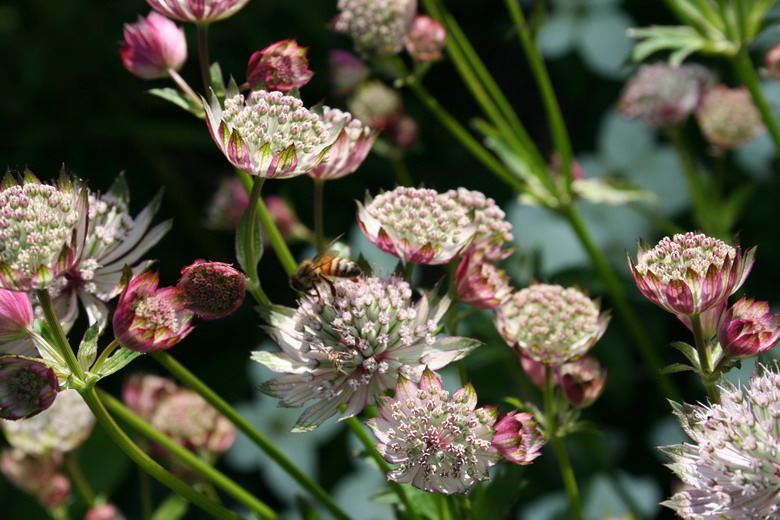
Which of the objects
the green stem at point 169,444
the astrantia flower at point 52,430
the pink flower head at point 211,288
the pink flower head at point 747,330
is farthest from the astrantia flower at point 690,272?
the astrantia flower at point 52,430

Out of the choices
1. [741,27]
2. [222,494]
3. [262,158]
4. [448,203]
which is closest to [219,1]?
[262,158]

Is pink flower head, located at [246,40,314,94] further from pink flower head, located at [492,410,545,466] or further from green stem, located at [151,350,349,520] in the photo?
pink flower head, located at [492,410,545,466]

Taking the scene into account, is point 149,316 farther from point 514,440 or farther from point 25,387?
point 514,440

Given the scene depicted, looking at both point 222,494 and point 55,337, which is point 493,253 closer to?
point 55,337

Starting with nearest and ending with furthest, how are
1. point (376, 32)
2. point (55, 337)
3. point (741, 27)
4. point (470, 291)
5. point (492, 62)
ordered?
1. point (55, 337)
2. point (470, 291)
3. point (376, 32)
4. point (741, 27)
5. point (492, 62)

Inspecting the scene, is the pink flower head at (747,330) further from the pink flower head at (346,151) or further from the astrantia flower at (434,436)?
the pink flower head at (346,151)

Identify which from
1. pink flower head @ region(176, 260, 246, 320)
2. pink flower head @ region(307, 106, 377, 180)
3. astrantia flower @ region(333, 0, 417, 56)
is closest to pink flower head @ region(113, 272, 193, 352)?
pink flower head @ region(176, 260, 246, 320)

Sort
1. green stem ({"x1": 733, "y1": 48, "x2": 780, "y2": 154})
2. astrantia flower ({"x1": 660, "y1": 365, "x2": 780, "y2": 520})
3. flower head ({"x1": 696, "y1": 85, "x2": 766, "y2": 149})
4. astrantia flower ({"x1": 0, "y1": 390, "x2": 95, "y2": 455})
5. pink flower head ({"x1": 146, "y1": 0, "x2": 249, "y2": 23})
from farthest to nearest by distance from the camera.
A: flower head ({"x1": 696, "y1": 85, "x2": 766, "y2": 149}) → green stem ({"x1": 733, "y1": 48, "x2": 780, "y2": 154}) → astrantia flower ({"x1": 0, "y1": 390, "x2": 95, "y2": 455}) → pink flower head ({"x1": 146, "y1": 0, "x2": 249, "y2": 23}) → astrantia flower ({"x1": 660, "y1": 365, "x2": 780, "y2": 520})

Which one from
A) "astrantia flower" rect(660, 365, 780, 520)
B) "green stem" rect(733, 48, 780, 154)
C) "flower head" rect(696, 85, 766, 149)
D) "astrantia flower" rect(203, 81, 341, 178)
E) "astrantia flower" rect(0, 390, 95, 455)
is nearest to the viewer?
"astrantia flower" rect(660, 365, 780, 520)

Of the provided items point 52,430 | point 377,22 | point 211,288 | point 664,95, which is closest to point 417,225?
point 211,288
